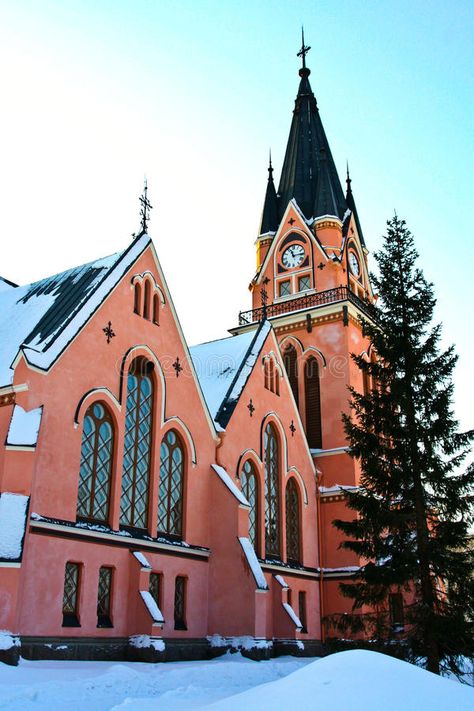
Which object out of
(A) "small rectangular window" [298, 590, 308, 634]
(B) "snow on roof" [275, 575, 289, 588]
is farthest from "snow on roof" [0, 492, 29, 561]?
(A) "small rectangular window" [298, 590, 308, 634]

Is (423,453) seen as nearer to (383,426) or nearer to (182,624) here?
(383,426)

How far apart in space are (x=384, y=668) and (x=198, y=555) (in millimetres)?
13182

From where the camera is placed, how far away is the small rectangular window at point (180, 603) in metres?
22.9

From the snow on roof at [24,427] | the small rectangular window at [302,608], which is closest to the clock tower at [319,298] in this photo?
the small rectangular window at [302,608]

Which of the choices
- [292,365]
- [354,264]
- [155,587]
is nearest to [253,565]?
[155,587]

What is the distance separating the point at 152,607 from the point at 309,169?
30.4 meters

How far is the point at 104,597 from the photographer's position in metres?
20.1

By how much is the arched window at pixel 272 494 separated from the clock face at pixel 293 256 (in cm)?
1279

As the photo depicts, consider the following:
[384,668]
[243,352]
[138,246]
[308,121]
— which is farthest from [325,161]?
[384,668]

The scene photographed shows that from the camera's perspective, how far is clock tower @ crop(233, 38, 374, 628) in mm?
32781

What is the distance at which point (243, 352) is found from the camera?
30.8 metres

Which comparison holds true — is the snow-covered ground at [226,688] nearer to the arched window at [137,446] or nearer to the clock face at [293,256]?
the arched window at [137,446]

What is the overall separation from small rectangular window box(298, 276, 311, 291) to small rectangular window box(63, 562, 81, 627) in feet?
76.3

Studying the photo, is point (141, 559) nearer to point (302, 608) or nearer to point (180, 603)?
point (180, 603)
